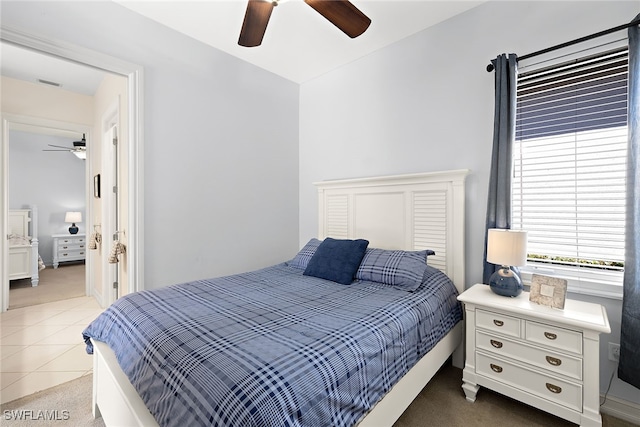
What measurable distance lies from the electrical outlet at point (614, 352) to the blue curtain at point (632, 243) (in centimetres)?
14

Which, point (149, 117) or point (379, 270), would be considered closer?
point (379, 270)

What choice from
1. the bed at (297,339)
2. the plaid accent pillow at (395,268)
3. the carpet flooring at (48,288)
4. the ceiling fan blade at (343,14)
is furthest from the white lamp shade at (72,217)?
the ceiling fan blade at (343,14)

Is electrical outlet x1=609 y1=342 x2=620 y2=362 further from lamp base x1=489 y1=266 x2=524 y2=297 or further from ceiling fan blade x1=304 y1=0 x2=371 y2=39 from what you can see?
ceiling fan blade x1=304 y1=0 x2=371 y2=39

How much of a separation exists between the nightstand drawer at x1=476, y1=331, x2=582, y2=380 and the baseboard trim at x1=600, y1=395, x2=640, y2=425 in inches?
21.3

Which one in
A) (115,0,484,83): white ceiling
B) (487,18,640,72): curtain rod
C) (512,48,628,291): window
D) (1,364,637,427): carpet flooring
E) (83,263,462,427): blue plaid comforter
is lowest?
(1,364,637,427): carpet flooring

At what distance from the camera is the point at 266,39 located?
2.71 m

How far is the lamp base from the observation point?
1845 mm

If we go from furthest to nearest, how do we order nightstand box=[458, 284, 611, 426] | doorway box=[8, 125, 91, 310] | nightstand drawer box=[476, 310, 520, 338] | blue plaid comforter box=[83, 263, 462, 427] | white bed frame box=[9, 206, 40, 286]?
doorway box=[8, 125, 91, 310] < white bed frame box=[9, 206, 40, 286] < nightstand drawer box=[476, 310, 520, 338] < nightstand box=[458, 284, 611, 426] < blue plaid comforter box=[83, 263, 462, 427]

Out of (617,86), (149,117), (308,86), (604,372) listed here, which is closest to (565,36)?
(617,86)

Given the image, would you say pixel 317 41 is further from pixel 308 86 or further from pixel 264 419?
pixel 264 419

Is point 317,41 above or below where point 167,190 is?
above

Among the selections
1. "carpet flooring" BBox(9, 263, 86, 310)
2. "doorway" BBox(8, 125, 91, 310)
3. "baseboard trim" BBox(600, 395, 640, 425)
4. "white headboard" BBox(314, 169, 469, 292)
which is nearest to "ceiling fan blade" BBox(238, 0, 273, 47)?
"white headboard" BBox(314, 169, 469, 292)

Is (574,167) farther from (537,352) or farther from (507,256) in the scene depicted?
(537,352)

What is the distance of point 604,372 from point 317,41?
3.27 m
